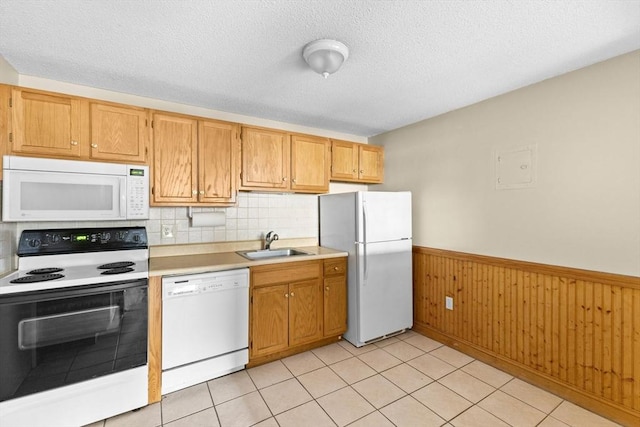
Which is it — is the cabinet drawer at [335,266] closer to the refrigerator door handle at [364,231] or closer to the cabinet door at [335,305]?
the cabinet door at [335,305]

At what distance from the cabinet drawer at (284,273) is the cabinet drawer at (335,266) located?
0.30ft

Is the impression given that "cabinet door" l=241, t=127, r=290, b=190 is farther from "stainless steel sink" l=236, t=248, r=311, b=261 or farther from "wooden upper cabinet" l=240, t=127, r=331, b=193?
"stainless steel sink" l=236, t=248, r=311, b=261

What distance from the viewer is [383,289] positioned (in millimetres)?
2902

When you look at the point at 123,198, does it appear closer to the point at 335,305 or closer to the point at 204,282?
the point at 204,282

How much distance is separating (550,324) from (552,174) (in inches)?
44.2

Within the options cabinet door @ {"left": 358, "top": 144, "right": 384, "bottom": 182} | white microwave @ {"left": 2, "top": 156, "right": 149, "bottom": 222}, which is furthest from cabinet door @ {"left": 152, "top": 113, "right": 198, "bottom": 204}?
cabinet door @ {"left": 358, "top": 144, "right": 384, "bottom": 182}

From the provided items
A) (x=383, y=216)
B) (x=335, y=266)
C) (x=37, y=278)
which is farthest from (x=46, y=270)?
(x=383, y=216)

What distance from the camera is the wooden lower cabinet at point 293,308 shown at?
8.00 ft

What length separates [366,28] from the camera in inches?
61.8

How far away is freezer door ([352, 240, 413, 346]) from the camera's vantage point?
2.78 m

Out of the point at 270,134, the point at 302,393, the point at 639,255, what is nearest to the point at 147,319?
the point at 302,393

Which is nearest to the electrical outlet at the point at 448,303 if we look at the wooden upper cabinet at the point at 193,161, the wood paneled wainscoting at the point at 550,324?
the wood paneled wainscoting at the point at 550,324

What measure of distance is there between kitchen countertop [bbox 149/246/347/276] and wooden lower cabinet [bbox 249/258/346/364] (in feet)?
0.17

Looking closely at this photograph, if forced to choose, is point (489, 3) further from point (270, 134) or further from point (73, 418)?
point (73, 418)
